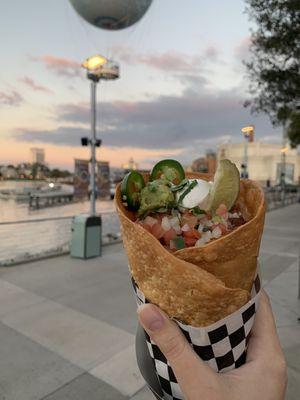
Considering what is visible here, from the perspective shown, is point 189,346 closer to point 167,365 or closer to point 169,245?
point 167,365

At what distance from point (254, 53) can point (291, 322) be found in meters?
13.2

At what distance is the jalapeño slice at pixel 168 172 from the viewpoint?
6.66ft

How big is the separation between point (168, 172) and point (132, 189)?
30 cm

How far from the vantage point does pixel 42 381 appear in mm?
3443

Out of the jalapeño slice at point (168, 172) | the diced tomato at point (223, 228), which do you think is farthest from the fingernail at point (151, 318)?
the jalapeño slice at point (168, 172)

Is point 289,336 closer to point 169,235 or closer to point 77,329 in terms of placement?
point 77,329

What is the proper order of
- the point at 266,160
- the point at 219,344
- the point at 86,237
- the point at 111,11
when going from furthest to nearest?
the point at 266,160 < the point at 86,237 < the point at 111,11 < the point at 219,344

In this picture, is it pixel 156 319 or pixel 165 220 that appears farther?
pixel 165 220

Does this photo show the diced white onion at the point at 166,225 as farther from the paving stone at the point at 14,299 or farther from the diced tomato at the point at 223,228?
the paving stone at the point at 14,299

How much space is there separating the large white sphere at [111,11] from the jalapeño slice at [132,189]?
7143 mm

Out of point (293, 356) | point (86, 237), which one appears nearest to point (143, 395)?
point (293, 356)

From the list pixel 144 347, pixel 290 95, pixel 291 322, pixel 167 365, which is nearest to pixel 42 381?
pixel 144 347

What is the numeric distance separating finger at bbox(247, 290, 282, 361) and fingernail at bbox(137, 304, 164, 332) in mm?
558

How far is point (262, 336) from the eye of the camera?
188 centimetres
